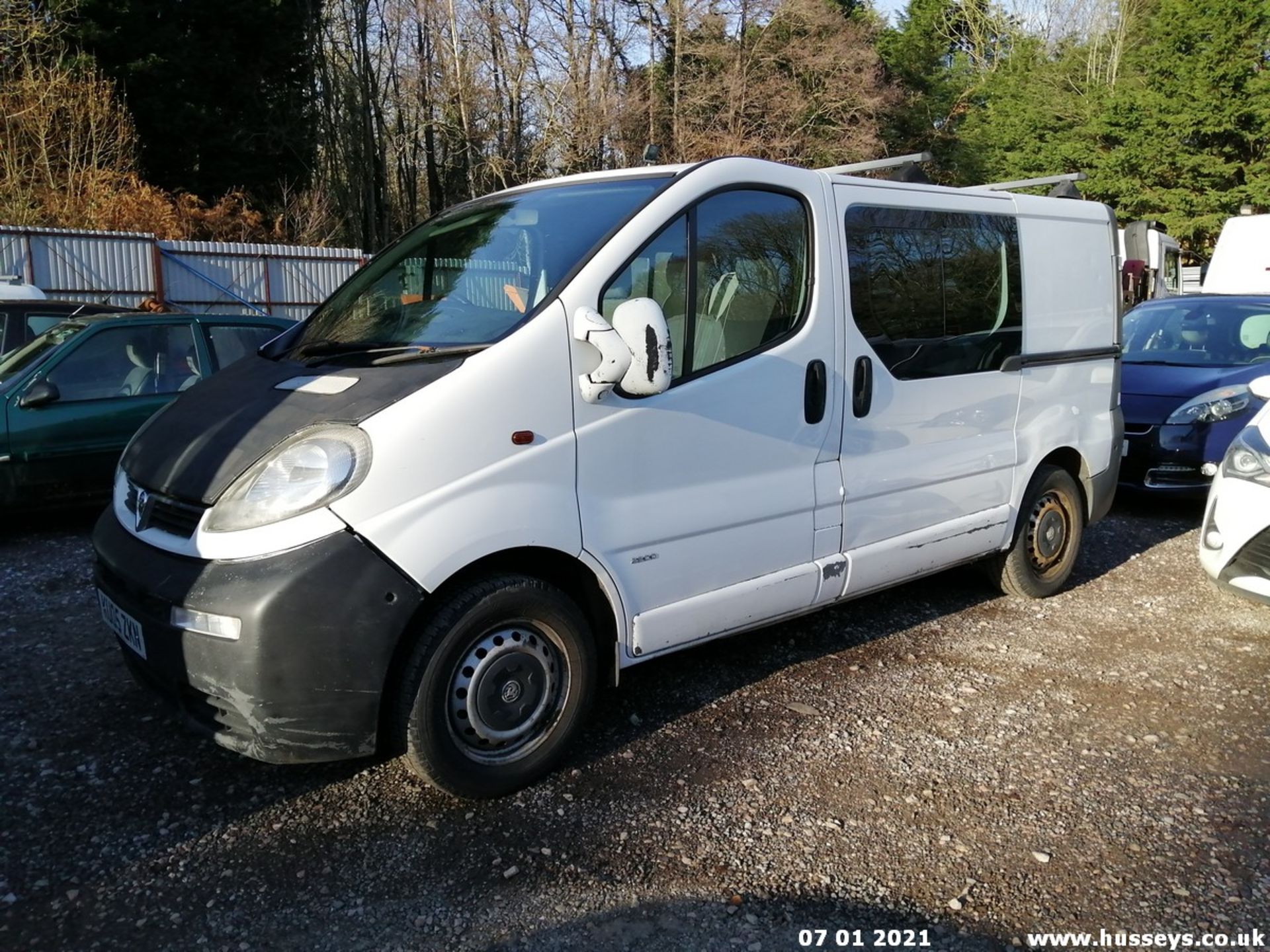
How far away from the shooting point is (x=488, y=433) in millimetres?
3193

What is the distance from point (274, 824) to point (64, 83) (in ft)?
67.8

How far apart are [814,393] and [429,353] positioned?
158 cm

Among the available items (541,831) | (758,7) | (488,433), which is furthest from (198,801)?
(758,7)

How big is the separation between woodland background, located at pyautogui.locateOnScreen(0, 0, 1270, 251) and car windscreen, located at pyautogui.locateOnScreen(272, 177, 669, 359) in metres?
17.0

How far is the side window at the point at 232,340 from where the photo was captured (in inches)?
303

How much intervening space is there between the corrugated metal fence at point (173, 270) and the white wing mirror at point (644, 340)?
12.8 metres

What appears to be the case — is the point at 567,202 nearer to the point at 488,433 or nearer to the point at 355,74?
the point at 488,433

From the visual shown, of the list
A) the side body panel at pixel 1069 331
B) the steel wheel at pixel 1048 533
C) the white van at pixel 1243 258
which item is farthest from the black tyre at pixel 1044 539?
the white van at pixel 1243 258

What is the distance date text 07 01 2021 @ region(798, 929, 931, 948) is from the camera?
276cm

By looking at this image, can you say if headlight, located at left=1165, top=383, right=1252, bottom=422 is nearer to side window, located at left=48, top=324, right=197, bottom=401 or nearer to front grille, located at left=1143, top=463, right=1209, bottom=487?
front grille, located at left=1143, top=463, right=1209, bottom=487

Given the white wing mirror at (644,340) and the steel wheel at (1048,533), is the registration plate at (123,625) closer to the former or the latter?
the white wing mirror at (644,340)

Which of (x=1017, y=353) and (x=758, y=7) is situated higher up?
(x=758, y=7)

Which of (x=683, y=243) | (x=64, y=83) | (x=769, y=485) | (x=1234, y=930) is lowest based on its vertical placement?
(x=1234, y=930)

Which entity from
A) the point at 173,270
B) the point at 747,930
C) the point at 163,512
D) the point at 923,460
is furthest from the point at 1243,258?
the point at 173,270
